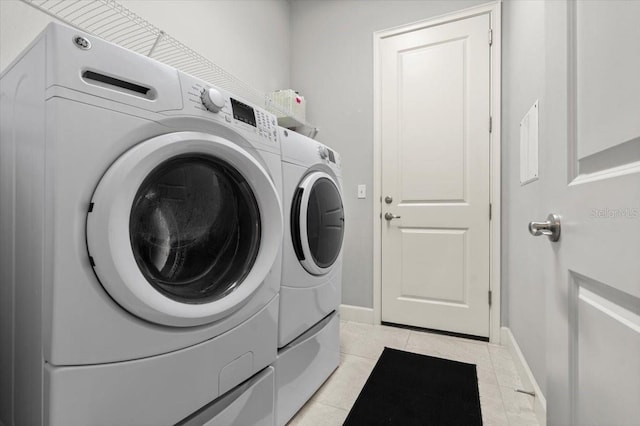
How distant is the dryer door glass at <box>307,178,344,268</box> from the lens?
3.98 ft

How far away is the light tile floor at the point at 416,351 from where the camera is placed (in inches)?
46.7

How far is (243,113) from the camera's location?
877 millimetres

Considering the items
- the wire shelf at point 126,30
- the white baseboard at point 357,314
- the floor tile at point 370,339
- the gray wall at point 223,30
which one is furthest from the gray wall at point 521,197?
the gray wall at point 223,30

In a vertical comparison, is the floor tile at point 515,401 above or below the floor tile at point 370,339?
above

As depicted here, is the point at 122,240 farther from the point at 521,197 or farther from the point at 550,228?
the point at 521,197

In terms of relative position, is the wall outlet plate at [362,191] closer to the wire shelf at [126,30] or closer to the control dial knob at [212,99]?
the wire shelf at [126,30]

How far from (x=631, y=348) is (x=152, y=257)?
904 mm

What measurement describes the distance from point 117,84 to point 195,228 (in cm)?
39

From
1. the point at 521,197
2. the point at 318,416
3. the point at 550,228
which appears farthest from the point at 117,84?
the point at 521,197

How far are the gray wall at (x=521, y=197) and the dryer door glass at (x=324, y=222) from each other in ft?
2.48

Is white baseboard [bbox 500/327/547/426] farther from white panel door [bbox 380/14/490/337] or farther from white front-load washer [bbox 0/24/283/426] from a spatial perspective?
white front-load washer [bbox 0/24/283/426]

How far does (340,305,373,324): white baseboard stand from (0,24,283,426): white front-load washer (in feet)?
4.65

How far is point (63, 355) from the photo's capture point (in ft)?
1.76

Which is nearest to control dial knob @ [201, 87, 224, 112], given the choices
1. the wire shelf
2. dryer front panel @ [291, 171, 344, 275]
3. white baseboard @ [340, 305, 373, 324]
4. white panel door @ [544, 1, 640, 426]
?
dryer front panel @ [291, 171, 344, 275]
